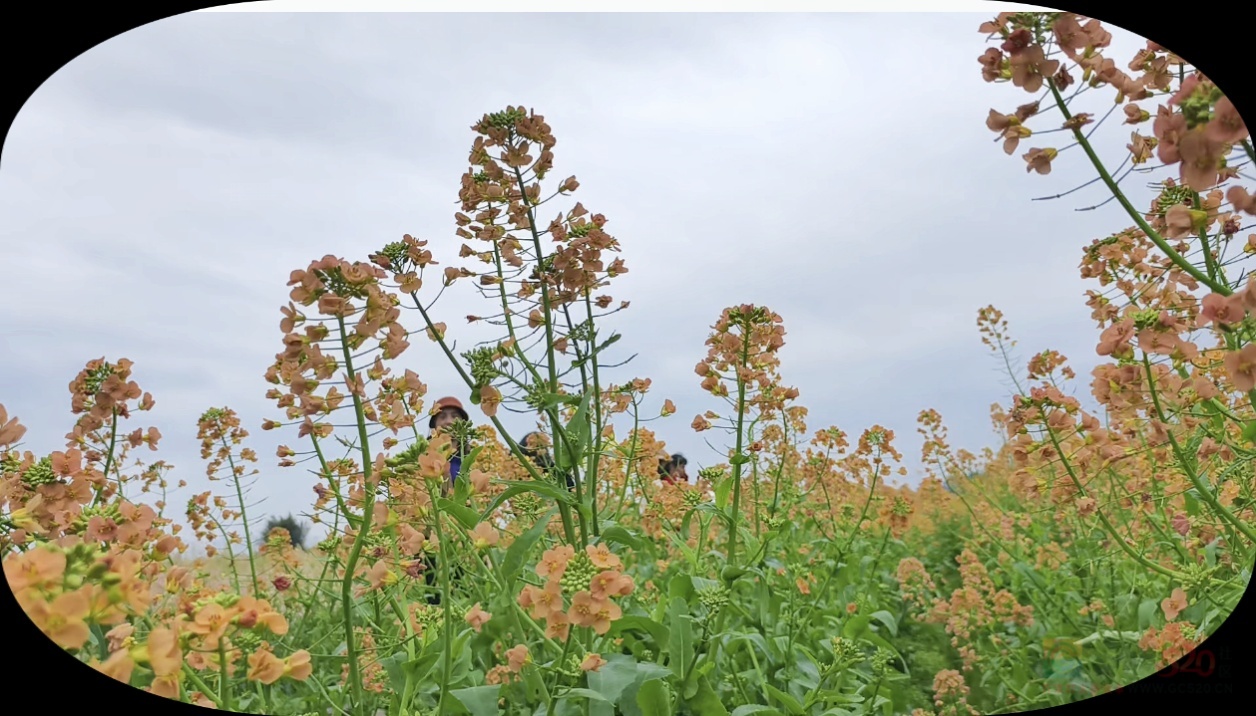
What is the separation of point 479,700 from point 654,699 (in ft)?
1.04

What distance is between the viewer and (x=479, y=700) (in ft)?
4.76

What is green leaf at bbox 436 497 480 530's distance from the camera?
1402 millimetres

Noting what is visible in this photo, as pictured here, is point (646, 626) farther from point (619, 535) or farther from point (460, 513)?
point (460, 513)

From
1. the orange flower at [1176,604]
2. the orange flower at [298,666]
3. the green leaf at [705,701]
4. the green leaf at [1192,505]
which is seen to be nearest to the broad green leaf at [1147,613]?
the green leaf at [1192,505]

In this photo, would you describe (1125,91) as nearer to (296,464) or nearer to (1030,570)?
(296,464)

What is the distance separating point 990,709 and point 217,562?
3.29 meters

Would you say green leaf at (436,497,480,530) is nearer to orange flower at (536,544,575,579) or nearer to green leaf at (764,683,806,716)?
orange flower at (536,544,575,579)

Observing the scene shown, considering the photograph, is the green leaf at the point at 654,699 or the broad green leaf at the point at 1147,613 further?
the broad green leaf at the point at 1147,613

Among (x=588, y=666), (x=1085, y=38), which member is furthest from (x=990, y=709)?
(x=1085, y=38)

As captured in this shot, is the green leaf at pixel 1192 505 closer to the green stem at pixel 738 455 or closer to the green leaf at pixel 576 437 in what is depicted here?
the green stem at pixel 738 455

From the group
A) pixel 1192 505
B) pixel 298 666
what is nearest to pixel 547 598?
pixel 298 666

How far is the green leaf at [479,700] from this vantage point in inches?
56.4

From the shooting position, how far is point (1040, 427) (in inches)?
62.4

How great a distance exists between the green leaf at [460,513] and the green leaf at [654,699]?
16.7 inches
